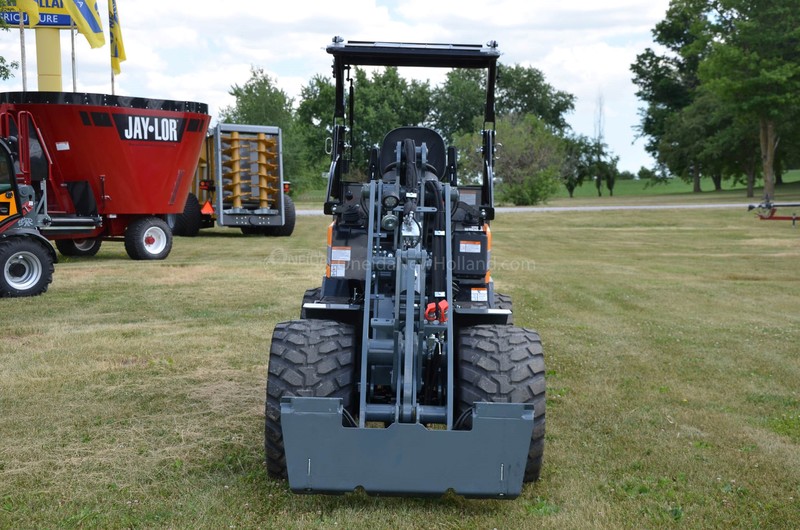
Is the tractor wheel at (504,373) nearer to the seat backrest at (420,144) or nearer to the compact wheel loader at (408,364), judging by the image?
the compact wheel loader at (408,364)

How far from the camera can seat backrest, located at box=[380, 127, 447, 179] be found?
639 centimetres

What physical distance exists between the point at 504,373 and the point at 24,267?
30.2ft

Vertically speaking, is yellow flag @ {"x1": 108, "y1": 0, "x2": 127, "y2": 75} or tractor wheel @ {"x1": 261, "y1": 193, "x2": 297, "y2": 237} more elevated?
yellow flag @ {"x1": 108, "y1": 0, "x2": 127, "y2": 75}

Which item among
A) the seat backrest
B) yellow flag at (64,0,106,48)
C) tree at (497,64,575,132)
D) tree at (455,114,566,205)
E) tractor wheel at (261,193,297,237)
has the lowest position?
tractor wheel at (261,193,297,237)

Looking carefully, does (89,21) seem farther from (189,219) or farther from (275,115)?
(275,115)

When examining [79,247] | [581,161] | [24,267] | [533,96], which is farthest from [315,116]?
[24,267]

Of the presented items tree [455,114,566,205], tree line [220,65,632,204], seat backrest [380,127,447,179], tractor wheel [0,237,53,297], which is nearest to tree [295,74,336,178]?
tree line [220,65,632,204]

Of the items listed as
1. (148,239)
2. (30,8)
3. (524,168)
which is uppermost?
(30,8)

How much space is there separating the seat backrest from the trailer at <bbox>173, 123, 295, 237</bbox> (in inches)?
634

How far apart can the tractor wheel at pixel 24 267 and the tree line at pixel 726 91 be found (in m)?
35.4

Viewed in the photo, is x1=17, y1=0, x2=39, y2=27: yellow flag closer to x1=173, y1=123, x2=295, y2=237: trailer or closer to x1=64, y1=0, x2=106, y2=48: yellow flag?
x1=64, y1=0, x2=106, y2=48: yellow flag

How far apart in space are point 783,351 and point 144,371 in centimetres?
604

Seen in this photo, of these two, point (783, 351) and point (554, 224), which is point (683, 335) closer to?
point (783, 351)

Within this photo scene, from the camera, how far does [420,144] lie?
644 cm
